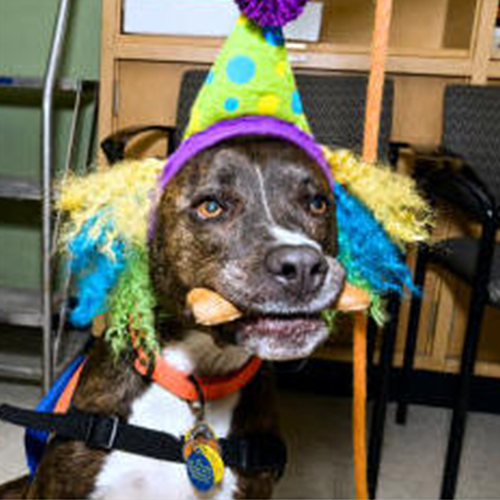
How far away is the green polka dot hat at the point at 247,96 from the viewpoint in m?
1.13

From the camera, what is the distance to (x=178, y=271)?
115 centimetres

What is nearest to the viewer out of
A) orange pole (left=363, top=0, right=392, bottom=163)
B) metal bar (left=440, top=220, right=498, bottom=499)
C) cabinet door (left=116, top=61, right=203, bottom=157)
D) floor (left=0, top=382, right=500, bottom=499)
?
orange pole (left=363, top=0, right=392, bottom=163)

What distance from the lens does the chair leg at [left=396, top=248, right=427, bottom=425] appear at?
218cm

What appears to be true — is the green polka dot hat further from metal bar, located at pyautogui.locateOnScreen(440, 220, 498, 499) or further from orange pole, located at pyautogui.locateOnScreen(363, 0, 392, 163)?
metal bar, located at pyautogui.locateOnScreen(440, 220, 498, 499)

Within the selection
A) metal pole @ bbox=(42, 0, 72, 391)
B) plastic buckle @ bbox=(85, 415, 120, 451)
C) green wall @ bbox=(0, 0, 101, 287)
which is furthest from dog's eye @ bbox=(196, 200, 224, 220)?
green wall @ bbox=(0, 0, 101, 287)

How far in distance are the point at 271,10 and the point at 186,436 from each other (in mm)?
722

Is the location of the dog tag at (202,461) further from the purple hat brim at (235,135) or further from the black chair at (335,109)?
the black chair at (335,109)

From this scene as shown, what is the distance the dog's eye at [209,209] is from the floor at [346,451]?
3.23 feet

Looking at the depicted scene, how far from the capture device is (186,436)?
121 cm

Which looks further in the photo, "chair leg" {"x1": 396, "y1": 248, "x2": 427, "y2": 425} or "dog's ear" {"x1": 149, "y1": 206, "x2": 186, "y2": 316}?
"chair leg" {"x1": 396, "y1": 248, "x2": 427, "y2": 425}

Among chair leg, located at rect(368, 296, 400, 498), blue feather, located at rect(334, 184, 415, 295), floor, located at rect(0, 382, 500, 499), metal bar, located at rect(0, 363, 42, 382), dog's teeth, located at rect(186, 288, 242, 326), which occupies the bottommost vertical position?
floor, located at rect(0, 382, 500, 499)

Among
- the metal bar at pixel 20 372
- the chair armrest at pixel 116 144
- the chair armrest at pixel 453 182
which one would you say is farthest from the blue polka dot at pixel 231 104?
the metal bar at pixel 20 372

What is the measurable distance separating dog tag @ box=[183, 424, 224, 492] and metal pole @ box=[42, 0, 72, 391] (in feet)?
3.52

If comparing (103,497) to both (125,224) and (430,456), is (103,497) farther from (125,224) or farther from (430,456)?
(430,456)
